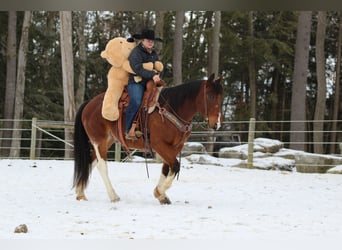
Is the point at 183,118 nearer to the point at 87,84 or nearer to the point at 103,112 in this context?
the point at 103,112

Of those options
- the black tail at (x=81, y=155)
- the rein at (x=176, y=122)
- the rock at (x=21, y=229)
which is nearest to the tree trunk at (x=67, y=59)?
the black tail at (x=81, y=155)

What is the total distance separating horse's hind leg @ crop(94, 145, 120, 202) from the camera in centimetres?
401

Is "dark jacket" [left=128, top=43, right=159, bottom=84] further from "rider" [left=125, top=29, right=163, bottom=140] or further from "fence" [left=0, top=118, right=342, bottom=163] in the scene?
"fence" [left=0, top=118, right=342, bottom=163]

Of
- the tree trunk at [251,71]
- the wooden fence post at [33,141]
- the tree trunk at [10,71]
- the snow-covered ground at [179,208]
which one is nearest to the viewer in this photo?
the snow-covered ground at [179,208]

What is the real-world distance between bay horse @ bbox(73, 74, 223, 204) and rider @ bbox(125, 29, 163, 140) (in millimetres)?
140

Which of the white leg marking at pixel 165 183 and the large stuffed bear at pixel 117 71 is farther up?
the large stuffed bear at pixel 117 71

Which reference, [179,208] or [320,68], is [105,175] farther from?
[320,68]

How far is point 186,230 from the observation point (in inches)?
119

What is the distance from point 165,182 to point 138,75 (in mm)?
875

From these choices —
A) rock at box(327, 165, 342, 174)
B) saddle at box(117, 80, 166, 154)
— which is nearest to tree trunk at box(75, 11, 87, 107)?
rock at box(327, 165, 342, 174)

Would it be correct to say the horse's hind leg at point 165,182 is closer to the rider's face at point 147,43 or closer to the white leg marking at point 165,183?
the white leg marking at point 165,183

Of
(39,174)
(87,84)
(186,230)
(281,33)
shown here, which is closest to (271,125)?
(281,33)

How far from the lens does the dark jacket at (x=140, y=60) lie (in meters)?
3.81

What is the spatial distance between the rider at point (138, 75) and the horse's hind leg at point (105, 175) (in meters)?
0.36
